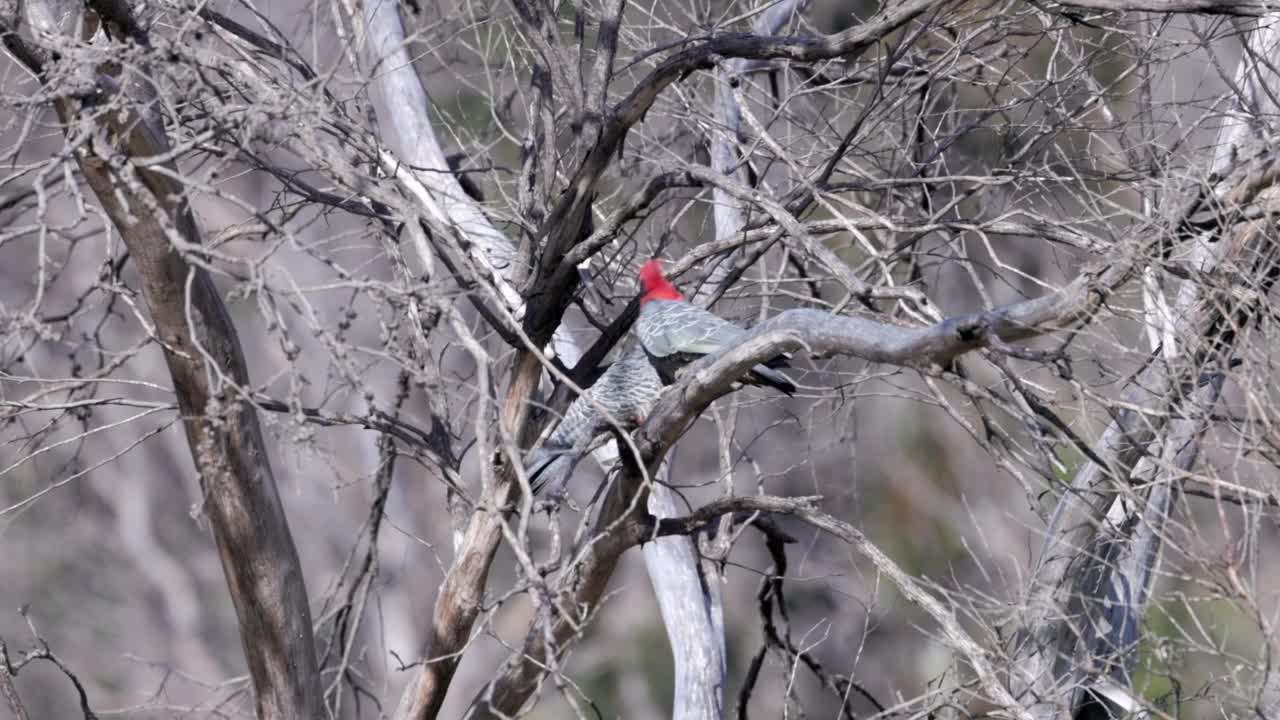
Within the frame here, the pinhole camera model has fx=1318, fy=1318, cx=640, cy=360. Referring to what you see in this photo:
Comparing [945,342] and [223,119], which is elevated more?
[223,119]

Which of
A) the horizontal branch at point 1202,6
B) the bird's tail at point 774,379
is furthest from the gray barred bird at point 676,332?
the horizontal branch at point 1202,6

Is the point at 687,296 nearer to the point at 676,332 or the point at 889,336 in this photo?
the point at 676,332

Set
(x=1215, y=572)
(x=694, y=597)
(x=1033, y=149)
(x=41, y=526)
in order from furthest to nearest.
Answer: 1. (x=41, y=526)
2. (x=694, y=597)
3. (x=1033, y=149)
4. (x=1215, y=572)

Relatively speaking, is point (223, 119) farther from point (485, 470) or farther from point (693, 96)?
point (693, 96)

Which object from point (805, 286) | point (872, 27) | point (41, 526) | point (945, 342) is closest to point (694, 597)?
point (805, 286)

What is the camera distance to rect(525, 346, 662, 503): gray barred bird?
4176 millimetres

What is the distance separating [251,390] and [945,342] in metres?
1.67

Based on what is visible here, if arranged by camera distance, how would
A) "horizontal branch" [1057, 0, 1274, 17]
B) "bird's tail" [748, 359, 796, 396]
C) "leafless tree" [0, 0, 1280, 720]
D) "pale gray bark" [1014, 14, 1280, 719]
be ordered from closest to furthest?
"leafless tree" [0, 0, 1280, 720]
"horizontal branch" [1057, 0, 1274, 17]
"bird's tail" [748, 359, 796, 396]
"pale gray bark" [1014, 14, 1280, 719]

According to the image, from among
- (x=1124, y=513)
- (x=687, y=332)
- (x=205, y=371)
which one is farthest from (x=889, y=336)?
(x=1124, y=513)

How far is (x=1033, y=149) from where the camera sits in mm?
5590

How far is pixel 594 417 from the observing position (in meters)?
4.17

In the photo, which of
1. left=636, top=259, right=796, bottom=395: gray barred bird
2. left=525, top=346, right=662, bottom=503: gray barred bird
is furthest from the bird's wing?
left=525, top=346, right=662, bottom=503: gray barred bird

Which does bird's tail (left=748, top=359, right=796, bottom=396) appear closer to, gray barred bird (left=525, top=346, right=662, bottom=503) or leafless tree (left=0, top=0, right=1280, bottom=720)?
leafless tree (left=0, top=0, right=1280, bottom=720)

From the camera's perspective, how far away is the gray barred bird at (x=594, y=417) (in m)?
4.18
